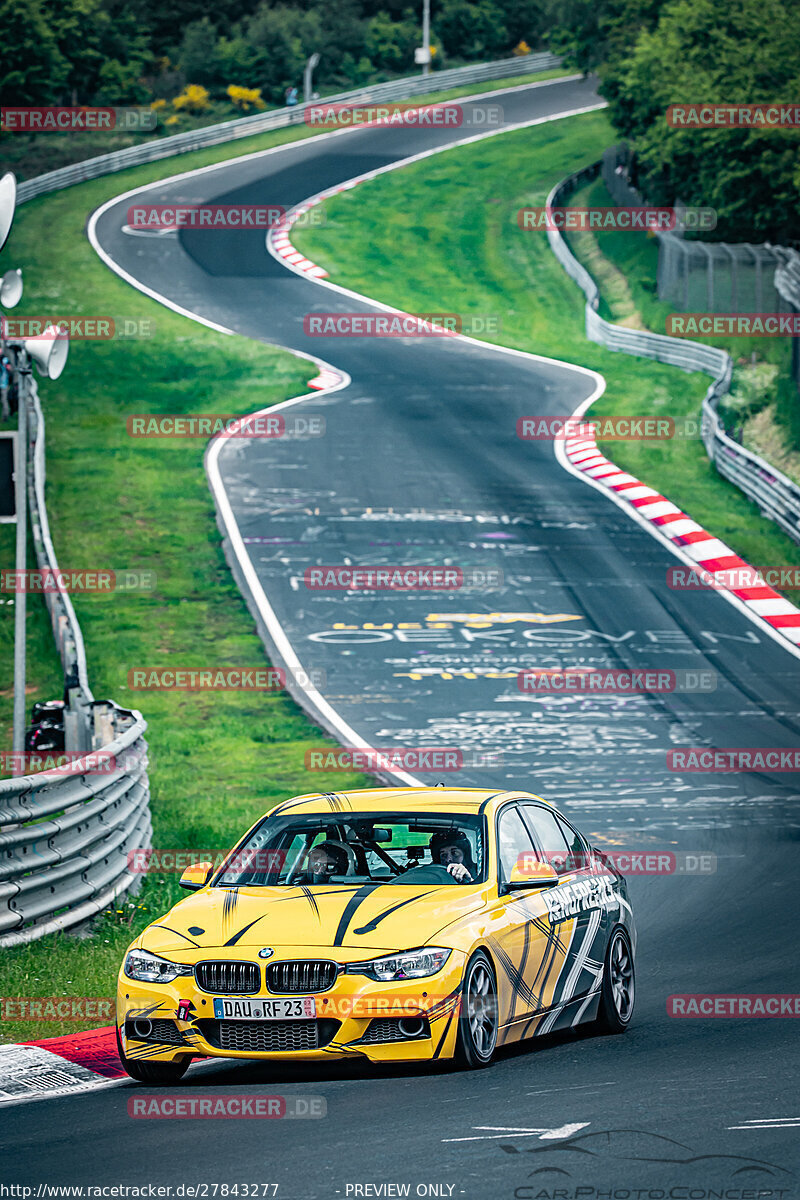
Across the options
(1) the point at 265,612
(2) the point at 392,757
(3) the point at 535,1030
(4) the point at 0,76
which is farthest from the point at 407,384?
(4) the point at 0,76

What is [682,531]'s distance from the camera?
3016 cm

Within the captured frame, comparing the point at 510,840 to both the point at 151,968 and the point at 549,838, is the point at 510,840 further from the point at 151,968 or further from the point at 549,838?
the point at 151,968

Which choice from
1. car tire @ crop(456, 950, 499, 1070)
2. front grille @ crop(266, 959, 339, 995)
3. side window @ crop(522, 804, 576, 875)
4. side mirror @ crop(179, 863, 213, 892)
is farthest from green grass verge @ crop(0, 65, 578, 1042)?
side window @ crop(522, 804, 576, 875)

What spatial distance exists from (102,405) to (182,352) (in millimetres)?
4386

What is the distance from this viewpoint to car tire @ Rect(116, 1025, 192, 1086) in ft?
26.8

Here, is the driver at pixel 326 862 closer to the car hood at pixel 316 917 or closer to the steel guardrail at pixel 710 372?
the car hood at pixel 316 917

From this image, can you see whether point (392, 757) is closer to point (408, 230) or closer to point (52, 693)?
point (52, 693)

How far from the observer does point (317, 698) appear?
2242 cm

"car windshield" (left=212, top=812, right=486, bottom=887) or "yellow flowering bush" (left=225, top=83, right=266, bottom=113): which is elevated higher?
"yellow flowering bush" (left=225, top=83, right=266, bottom=113)

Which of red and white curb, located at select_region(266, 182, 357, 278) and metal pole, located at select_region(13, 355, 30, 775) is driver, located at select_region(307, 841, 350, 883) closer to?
metal pole, located at select_region(13, 355, 30, 775)

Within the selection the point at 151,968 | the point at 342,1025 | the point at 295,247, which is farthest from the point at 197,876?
the point at 295,247

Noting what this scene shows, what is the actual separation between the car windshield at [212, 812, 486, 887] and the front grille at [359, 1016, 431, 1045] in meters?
1.07

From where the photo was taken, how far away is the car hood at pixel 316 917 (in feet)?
26.7

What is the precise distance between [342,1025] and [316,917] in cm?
66
